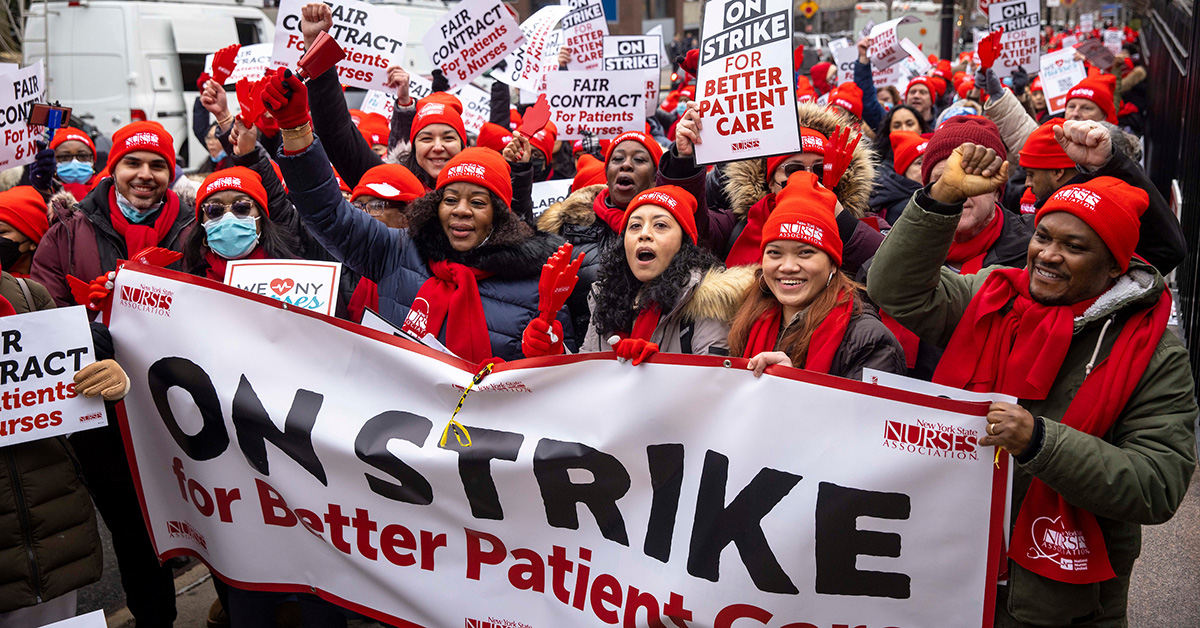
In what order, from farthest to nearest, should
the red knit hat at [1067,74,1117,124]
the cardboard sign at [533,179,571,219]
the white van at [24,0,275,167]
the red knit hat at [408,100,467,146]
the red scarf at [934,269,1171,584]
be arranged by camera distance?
the white van at [24,0,275,167]
the red knit hat at [1067,74,1117,124]
the cardboard sign at [533,179,571,219]
the red knit hat at [408,100,467,146]
the red scarf at [934,269,1171,584]

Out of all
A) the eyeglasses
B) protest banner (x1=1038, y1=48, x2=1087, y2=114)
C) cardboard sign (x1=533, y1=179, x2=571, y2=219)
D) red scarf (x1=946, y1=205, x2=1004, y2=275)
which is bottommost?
red scarf (x1=946, y1=205, x2=1004, y2=275)

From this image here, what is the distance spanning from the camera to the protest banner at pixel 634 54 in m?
7.82

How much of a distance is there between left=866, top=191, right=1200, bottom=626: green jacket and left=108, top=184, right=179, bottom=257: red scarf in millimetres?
3279

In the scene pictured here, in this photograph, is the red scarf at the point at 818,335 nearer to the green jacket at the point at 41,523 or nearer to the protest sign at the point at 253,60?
the green jacket at the point at 41,523

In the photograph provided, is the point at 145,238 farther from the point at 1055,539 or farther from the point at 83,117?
Result: the point at 83,117

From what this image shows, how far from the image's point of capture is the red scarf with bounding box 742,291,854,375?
2764mm

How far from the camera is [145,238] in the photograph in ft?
14.4

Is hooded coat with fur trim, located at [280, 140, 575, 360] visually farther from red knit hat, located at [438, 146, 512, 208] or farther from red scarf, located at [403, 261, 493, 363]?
red knit hat, located at [438, 146, 512, 208]

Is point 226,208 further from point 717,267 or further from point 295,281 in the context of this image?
point 717,267

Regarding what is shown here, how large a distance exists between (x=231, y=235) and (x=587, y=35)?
465 centimetres

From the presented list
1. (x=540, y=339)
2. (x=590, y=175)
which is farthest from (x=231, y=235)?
(x=590, y=175)

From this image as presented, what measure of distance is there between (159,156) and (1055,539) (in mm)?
4121

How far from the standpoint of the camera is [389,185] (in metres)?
4.55

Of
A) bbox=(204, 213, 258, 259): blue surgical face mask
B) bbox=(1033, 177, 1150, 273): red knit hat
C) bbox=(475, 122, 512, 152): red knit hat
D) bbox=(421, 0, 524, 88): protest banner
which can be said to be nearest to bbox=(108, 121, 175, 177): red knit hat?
bbox=(204, 213, 258, 259): blue surgical face mask
